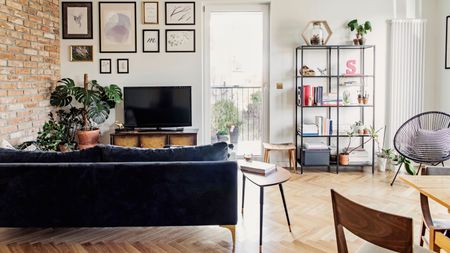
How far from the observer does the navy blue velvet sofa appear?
2.87 m

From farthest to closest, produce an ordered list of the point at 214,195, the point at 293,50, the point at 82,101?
the point at 293,50 → the point at 82,101 → the point at 214,195

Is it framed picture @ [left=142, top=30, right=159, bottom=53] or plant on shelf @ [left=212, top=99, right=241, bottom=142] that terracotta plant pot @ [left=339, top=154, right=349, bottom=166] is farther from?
framed picture @ [left=142, top=30, right=159, bottom=53]

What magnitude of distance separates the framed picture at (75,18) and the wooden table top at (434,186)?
16.1 feet

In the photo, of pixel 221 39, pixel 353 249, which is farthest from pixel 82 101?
pixel 353 249

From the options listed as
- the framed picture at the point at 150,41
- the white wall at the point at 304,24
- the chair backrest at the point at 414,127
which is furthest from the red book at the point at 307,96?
the framed picture at the point at 150,41

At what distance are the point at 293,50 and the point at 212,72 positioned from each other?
124 cm

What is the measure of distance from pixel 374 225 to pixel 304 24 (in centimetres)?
468

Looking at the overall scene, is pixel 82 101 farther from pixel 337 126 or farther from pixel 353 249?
pixel 353 249

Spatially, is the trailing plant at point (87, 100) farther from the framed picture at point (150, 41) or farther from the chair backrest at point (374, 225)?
the chair backrest at point (374, 225)

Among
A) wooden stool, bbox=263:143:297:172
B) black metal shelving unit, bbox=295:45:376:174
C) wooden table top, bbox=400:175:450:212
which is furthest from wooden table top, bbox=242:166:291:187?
black metal shelving unit, bbox=295:45:376:174

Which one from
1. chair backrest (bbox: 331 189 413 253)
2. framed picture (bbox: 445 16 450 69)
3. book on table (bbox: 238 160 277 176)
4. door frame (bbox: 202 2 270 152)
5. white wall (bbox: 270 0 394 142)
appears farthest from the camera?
door frame (bbox: 202 2 270 152)

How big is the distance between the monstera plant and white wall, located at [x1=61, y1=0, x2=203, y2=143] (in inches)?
7.6

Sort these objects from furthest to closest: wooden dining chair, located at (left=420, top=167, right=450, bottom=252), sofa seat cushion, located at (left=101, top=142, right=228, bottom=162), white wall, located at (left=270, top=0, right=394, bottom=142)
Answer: white wall, located at (left=270, top=0, right=394, bottom=142)
sofa seat cushion, located at (left=101, top=142, right=228, bottom=162)
wooden dining chair, located at (left=420, top=167, right=450, bottom=252)

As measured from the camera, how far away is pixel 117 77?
578 cm
